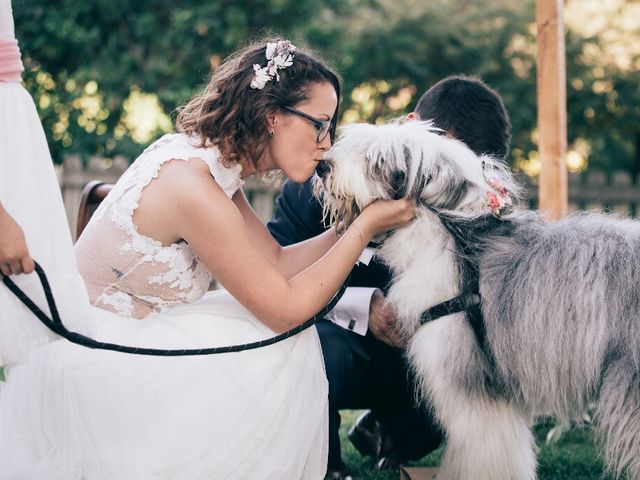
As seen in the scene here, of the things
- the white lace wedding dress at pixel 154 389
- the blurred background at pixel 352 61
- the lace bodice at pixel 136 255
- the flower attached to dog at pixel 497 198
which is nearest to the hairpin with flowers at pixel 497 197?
the flower attached to dog at pixel 497 198

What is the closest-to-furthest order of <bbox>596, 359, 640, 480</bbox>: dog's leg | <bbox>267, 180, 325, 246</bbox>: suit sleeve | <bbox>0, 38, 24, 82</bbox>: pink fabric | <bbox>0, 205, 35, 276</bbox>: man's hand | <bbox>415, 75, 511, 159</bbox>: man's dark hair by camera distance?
<bbox>0, 205, 35, 276</bbox>: man's hand, <bbox>0, 38, 24, 82</bbox>: pink fabric, <bbox>596, 359, 640, 480</bbox>: dog's leg, <bbox>415, 75, 511, 159</bbox>: man's dark hair, <bbox>267, 180, 325, 246</bbox>: suit sleeve

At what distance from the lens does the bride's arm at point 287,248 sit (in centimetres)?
313

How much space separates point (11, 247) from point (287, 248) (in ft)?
4.39

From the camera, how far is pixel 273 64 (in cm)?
279

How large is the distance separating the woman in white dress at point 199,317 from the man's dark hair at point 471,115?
743 millimetres

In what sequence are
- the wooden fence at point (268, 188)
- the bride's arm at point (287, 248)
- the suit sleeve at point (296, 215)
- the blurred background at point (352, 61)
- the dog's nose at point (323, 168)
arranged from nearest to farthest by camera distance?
the dog's nose at point (323, 168), the bride's arm at point (287, 248), the suit sleeve at point (296, 215), the wooden fence at point (268, 188), the blurred background at point (352, 61)

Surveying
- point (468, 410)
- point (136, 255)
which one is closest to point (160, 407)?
point (136, 255)

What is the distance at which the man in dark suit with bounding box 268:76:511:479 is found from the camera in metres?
3.22

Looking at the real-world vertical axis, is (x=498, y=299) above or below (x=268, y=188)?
above

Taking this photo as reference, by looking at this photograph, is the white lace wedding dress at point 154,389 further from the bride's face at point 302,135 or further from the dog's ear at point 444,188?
the dog's ear at point 444,188

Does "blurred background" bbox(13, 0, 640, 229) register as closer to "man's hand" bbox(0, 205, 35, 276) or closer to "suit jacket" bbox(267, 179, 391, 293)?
"suit jacket" bbox(267, 179, 391, 293)

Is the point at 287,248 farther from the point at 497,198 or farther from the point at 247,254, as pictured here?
the point at 497,198

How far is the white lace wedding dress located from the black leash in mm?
27

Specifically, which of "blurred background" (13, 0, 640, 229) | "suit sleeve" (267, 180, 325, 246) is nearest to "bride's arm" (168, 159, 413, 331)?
"suit sleeve" (267, 180, 325, 246)
